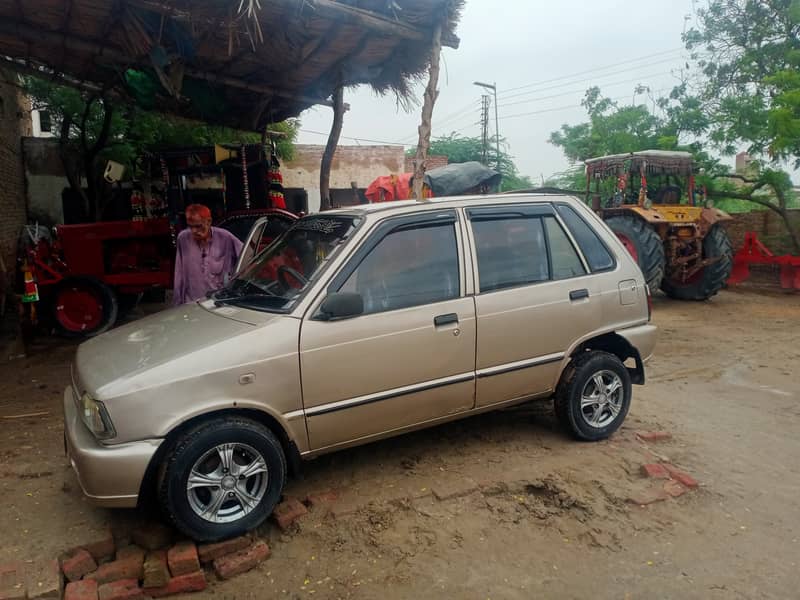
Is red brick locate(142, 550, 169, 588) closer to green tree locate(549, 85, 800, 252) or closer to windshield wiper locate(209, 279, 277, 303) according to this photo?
windshield wiper locate(209, 279, 277, 303)

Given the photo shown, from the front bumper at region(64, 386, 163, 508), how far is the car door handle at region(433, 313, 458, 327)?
163 cm

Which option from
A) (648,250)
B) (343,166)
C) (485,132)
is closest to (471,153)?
(485,132)

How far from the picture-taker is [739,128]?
11664 mm

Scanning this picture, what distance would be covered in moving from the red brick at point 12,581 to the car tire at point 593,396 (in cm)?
325

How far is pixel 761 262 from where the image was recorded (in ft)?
35.6

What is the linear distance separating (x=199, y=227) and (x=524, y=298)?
2643mm

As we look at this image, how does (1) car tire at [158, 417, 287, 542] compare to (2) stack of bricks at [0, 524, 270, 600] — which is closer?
(2) stack of bricks at [0, 524, 270, 600]

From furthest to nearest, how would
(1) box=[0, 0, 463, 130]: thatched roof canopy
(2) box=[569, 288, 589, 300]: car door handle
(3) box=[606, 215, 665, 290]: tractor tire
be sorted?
(3) box=[606, 215, 665, 290]: tractor tire, (1) box=[0, 0, 463, 130]: thatched roof canopy, (2) box=[569, 288, 589, 300]: car door handle

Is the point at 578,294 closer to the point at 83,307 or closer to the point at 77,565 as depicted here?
the point at 77,565

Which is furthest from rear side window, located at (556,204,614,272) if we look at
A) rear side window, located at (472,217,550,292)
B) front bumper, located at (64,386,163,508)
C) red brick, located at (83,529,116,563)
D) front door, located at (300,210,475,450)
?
red brick, located at (83,529,116,563)

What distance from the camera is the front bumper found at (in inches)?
106

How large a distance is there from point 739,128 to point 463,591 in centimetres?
1220

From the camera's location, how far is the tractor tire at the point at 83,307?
757 centimetres

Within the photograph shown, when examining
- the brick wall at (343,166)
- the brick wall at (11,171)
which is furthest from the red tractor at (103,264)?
the brick wall at (343,166)
